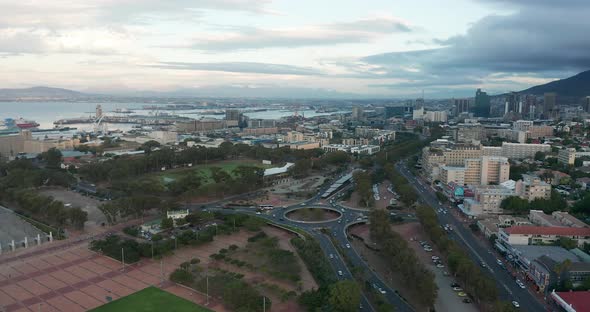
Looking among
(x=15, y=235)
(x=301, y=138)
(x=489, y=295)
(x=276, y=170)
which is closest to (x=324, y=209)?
(x=276, y=170)

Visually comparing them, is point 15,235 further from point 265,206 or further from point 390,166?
point 390,166

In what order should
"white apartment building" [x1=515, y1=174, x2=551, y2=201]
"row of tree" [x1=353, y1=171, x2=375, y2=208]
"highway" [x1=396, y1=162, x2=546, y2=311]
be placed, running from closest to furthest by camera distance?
1. "highway" [x1=396, y1=162, x2=546, y2=311]
2. "white apartment building" [x1=515, y1=174, x2=551, y2=201]
3. "row of tree" [x1=353, y1=171, x2=375, y2=208]

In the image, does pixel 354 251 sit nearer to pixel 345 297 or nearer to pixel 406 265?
pixel 406 265

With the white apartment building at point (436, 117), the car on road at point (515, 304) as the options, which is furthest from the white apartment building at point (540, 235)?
the white apartment building at point (436, 117)

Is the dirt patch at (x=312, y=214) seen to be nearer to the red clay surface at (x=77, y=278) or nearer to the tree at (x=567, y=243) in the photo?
the red clay surface at (x=77, y=278)

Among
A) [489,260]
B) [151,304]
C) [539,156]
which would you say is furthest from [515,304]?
[539,156]

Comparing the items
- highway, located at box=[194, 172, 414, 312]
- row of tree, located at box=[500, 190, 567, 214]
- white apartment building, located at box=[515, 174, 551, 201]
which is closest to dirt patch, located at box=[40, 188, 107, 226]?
highway, located at box=[194, 172, 414, 312]

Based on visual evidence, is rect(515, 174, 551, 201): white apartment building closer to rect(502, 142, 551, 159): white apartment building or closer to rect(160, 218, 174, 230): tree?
rect(502, 142, 551, 159): white apartment building

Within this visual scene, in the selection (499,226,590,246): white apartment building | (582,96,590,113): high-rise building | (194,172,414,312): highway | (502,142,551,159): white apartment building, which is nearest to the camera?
(194,172,414,312): highway
